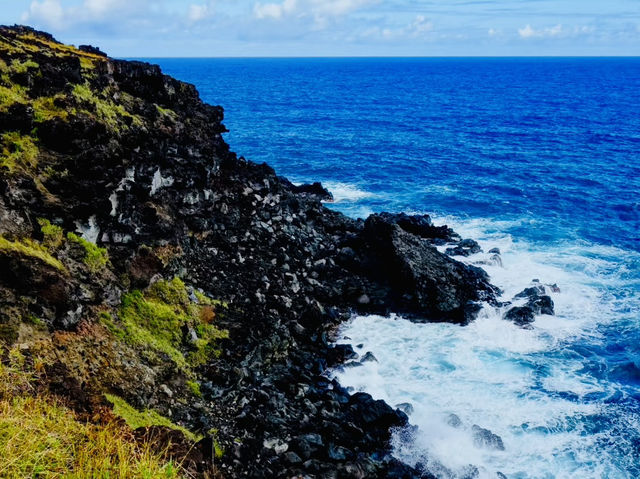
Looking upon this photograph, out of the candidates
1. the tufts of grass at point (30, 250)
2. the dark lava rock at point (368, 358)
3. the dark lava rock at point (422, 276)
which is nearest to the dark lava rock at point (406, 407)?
the dark lava rock at point (368, 358)

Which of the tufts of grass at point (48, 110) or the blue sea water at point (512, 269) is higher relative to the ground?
A: the tufts of grass at point (48, 110)

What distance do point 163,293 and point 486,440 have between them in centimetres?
1796

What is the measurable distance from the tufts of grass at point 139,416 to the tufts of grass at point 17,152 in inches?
491

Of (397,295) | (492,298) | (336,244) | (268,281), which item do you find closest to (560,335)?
(492,298)

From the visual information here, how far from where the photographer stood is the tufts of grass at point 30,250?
1994 centimetres

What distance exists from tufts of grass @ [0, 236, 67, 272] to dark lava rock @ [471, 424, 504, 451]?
808 inches

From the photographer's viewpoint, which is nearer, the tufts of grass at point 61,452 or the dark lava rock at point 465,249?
the tufts of grass at point 61,452

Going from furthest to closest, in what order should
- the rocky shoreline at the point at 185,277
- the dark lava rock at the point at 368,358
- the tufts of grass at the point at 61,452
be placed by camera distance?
the dark lava rock at the point at 368,358, the rocky shoreline at the point at 185,277, the tufts of grass at the point at 61,452

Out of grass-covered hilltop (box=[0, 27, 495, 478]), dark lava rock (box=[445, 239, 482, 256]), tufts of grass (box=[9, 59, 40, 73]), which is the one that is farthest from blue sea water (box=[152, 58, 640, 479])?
tufts of grass (box=[9, 59, 40, 73])

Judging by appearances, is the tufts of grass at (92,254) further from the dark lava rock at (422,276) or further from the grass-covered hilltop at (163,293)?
the dark lava rock at (422,276)

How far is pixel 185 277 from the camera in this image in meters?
29.0

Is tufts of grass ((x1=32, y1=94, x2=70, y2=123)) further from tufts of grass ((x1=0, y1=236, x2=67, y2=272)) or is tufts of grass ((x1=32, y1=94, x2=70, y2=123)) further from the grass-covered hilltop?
tufts of grass ((x1=0, y1=236, x2=67, y2=272))

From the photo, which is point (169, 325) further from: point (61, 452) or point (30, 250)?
point (61, 452)

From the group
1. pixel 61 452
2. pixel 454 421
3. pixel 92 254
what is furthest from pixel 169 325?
pixel 454 421
